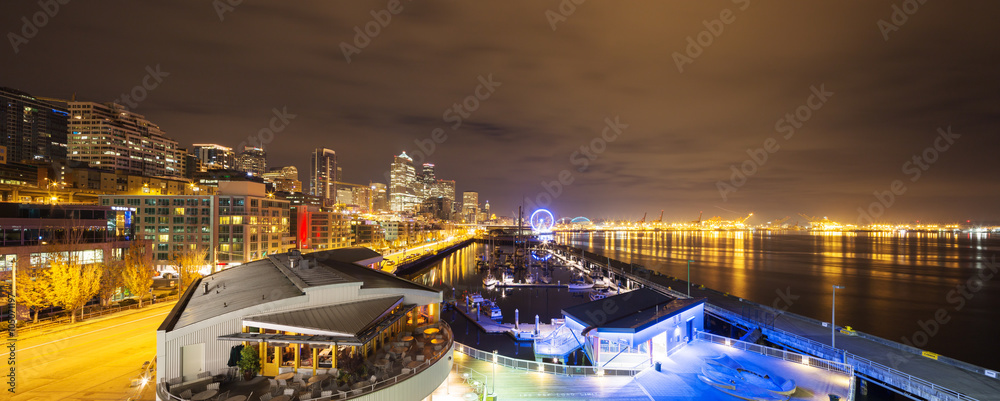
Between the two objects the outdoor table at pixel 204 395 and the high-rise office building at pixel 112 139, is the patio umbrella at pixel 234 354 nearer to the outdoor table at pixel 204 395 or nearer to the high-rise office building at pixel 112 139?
the outdoor table at pixel 204 395

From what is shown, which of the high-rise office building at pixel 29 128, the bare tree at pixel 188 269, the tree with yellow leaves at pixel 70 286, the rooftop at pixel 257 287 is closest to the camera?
the rooftop at pixel 257 287

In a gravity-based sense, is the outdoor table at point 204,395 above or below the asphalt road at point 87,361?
above

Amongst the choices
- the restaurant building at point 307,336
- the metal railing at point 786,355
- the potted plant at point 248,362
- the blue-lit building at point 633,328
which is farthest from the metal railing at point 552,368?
the potted plant at point 248,362

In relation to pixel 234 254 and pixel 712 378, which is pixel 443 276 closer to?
pixel 234 254

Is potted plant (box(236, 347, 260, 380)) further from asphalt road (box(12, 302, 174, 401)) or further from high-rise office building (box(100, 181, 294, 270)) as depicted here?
high-rise office building (box(100, 181, 294, 270))

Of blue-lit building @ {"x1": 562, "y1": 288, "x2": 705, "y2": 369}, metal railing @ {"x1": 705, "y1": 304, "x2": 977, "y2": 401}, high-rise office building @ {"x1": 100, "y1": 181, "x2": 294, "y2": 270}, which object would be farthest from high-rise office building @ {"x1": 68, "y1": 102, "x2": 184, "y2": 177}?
metal railing @ {"x1": 705, "y1": 304, "x2": 977, "y2": 401}

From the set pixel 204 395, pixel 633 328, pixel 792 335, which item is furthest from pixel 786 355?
pixel 204 395

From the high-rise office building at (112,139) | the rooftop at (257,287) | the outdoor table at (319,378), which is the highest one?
the high-rise office building at (112,139)
